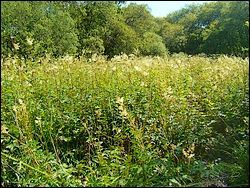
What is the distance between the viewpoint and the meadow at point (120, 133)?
5.29ft

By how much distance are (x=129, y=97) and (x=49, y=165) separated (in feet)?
3.24

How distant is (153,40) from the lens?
23.1 metres

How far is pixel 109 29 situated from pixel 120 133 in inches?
691

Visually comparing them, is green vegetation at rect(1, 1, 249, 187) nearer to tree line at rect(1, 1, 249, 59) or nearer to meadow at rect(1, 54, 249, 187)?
meadow at rect(1, 54, 249, 187)

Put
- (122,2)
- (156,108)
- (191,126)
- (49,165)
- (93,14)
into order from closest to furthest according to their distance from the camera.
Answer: (49,165) < (191,126) < (156,108) < (93,14) < (122,2)

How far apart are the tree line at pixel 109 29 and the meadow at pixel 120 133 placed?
0.58m

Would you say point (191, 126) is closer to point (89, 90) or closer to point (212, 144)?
point (212, 144)

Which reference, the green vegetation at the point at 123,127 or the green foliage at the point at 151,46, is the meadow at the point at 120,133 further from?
the green foliage at the point at 151,46

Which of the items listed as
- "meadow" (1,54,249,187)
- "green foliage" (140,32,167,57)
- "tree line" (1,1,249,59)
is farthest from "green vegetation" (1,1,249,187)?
"green foliage" (140,32,167,57)

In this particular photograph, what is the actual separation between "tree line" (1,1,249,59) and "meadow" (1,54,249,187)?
1.90 feet

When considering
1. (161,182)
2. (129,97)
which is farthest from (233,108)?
(161,182)

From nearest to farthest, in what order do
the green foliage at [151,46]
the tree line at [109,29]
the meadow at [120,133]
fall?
the meadow at [120,133]
the tree line at [109,29]
the green foliage at [151,46]

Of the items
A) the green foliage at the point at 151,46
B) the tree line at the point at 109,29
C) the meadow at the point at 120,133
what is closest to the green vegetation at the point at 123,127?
the meadow at the point at 120,133

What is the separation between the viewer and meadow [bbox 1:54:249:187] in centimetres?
161
